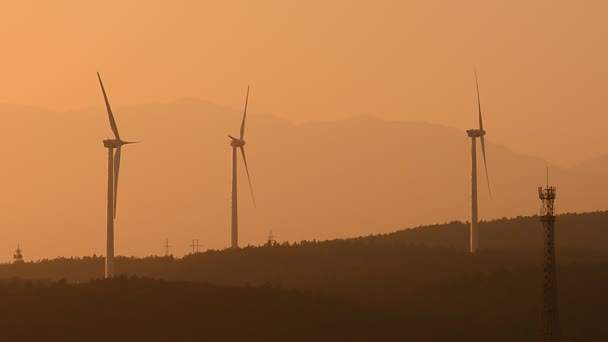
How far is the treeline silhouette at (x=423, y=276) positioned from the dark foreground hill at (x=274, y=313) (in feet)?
0.83

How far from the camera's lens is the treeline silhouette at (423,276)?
120 m

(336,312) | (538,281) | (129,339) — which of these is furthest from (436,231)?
(129,339)

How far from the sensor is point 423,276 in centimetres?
14350

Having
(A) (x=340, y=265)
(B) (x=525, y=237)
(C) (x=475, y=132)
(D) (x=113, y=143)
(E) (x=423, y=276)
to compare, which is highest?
(C) (x=475, y=132)

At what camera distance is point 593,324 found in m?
119

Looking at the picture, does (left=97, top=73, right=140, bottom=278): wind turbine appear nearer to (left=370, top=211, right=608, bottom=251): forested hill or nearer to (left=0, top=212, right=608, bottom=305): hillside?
(left=0, top=212, right=608, bottom=305): hillside

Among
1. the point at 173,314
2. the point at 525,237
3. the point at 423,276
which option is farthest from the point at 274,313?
the point at 525,237

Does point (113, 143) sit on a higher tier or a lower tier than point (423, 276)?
higher

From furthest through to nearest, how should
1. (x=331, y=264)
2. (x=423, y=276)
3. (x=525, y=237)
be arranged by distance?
(x=525, y=237) → (x=331, y=264) → (x=423, y=276)

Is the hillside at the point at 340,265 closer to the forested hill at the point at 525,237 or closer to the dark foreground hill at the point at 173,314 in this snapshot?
the forested hill at the point at 525,237

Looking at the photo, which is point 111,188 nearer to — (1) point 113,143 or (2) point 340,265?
(1) point 113,143

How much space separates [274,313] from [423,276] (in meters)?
28.4

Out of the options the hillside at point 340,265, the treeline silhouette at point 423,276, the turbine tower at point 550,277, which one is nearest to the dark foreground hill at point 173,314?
the treeline silhouette at point 423,276

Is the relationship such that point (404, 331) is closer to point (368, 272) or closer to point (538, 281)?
point (538, 281)
